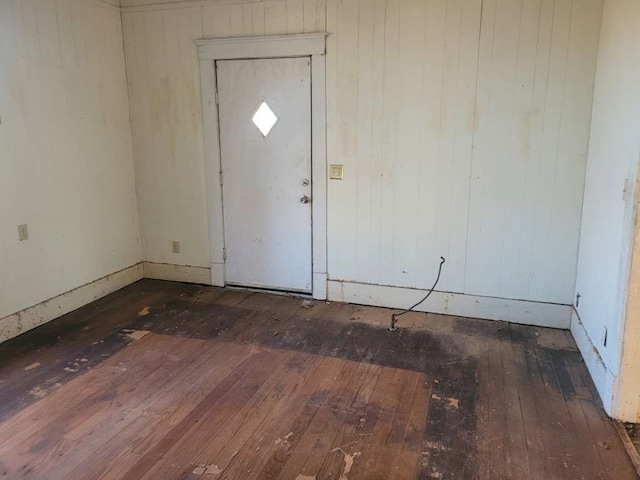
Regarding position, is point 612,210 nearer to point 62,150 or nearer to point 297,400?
point 297,400

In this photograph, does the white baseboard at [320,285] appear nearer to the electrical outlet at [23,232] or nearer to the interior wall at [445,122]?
the interior wall at [445,122]

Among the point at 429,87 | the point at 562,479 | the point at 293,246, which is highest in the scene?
the point at 429,87

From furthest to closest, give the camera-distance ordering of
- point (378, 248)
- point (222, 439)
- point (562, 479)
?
point (378, 248)
point (222, 439)
point (562, 479)

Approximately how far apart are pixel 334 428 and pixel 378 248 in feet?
6.03

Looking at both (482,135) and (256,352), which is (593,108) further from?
(256,352)

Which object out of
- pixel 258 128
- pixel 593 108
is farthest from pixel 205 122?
pixel 593 108

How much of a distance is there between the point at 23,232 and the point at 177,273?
1461mm

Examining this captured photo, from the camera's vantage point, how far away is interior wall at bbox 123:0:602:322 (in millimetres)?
3316

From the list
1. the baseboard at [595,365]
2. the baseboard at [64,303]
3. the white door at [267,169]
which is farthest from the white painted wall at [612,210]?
Answer: the baseboard at [64,303]

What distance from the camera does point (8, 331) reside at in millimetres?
3398

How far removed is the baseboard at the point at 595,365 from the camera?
Result: 2510mm

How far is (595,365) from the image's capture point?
9.20 ft

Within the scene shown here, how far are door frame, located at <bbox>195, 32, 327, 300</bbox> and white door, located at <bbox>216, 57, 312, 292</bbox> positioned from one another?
52 millimetres

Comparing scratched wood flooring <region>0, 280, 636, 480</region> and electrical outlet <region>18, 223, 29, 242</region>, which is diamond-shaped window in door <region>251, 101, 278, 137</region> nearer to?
scratched wood flooring <region>0, 280, 636, 480</region>
